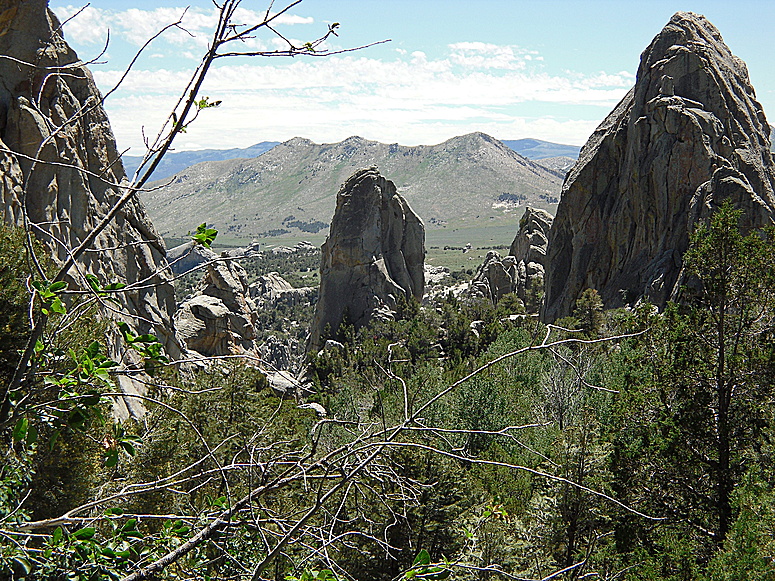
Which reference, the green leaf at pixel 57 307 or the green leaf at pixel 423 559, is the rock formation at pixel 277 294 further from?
the green leaf at pixel 423 559

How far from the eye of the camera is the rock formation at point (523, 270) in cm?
7075

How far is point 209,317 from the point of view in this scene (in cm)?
4422

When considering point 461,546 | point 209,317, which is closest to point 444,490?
point 461,546

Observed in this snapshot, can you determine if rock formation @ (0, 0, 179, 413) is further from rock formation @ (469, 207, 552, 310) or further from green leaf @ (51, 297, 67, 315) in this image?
rock formation @ (469, 207, 552, 310)

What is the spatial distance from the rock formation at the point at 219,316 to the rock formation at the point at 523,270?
106ft

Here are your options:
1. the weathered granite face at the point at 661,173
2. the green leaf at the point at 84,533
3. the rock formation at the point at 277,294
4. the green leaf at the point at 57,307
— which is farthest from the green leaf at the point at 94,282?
the rock formation at the point at 277,294

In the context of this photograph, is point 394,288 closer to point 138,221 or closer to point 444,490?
point 138,221

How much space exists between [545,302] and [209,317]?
101 ft

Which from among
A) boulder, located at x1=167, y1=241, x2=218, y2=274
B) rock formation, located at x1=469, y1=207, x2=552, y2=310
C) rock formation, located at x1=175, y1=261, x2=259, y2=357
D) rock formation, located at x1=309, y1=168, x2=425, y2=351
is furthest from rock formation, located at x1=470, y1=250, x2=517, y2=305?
boulder, located at x1=167, y1=241, x2=218, y2=274

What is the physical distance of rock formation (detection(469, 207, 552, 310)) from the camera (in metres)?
70.8

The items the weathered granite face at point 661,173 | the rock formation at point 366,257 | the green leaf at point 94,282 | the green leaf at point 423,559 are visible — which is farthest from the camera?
the rock formation at point 366,257

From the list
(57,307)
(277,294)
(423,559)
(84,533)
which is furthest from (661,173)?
(277,294)

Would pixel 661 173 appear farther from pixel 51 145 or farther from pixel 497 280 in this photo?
pixel 51 145

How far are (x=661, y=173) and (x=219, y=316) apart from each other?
35.1 metres
